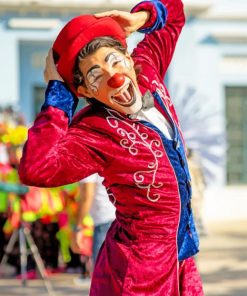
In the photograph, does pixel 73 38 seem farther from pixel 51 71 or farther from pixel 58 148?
pixel 58 148

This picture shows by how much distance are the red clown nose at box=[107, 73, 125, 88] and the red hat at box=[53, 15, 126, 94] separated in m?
0.14

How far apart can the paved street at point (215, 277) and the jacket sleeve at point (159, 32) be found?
4.68 meters

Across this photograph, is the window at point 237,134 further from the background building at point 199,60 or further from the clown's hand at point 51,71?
the clown's hand at point 51,71

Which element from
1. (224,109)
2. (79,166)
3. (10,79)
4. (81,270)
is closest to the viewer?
(79,166)

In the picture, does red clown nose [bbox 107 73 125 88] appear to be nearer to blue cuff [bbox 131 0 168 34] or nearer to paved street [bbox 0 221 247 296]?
blue cuff [bbox 131 0 168 34]

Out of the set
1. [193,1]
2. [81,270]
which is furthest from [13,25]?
[81,270]

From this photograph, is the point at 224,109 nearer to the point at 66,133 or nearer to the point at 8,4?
the point at 8,4

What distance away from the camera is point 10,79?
1928cm

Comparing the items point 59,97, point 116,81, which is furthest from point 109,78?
point 59,97

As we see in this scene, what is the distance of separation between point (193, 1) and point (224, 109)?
99.8 inches

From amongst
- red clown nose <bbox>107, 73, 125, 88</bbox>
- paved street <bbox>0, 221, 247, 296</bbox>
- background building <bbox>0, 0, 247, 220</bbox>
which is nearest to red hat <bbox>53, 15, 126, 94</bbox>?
red clown nose <bbox>107, 73, 125, 88</bbox>

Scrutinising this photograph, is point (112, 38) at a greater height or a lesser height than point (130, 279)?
greater

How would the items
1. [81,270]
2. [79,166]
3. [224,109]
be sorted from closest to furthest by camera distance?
[79,166] → [81,270] → [224,109]

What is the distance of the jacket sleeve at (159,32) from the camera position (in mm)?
3664
